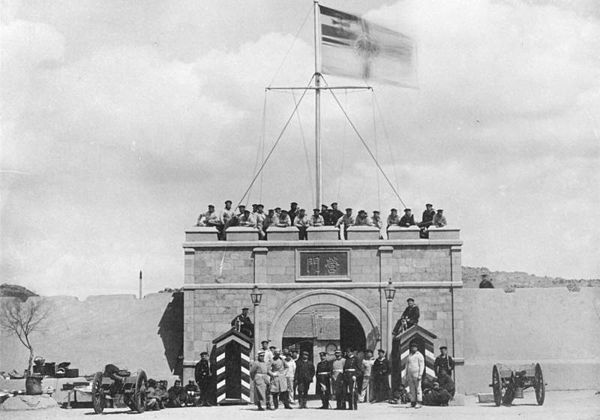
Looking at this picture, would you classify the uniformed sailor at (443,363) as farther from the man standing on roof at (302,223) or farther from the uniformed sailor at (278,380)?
the man standing on roof at (302,223)

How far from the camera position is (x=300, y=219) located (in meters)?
23.8

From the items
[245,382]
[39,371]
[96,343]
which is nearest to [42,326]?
[96,343]

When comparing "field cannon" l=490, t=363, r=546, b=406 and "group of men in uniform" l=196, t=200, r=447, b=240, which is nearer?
"field cannon" l=490, t=363, r=546, b=406

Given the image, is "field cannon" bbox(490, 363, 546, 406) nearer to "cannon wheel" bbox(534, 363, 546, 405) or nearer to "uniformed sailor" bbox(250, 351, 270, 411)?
"cannon wheel" bbox(534, 363, 546, 405)

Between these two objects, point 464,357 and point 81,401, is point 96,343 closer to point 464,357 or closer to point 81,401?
point 81,401

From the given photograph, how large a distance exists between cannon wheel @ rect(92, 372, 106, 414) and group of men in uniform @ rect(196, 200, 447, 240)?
23.2ft

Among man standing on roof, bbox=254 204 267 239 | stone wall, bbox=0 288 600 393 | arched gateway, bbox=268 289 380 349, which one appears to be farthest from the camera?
man standing on roof, bbox=254 204 267 239

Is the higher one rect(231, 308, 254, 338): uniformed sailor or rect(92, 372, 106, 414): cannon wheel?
rect(231, 308, 254, 338): uniformed sailor

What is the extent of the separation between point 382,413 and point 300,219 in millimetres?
7286

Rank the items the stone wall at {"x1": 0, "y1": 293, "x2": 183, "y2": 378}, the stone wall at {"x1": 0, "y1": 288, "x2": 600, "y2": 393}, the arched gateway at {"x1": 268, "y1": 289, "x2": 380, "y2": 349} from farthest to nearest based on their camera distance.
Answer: the stone wall at {"x1": 0, "y1": 293, "x2": 183, "y2": 378}
the stone wall at {"x1": 0, "y1": 288, "x2": 600, "y2": 393}
the arched gateway at {"x1": 268, "y1": 289, "x2": 380, "y2": 349}

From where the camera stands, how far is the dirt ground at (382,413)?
54.7 feet

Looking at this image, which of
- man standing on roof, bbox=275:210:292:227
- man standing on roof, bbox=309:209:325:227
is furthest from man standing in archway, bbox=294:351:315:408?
man standing on roof, bbox=275:210:292:227

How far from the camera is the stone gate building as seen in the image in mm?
23375

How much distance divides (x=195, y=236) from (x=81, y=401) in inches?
212
